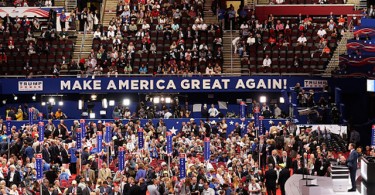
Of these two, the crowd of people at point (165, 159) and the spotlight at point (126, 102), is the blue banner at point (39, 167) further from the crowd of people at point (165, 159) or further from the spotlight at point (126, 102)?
the spotlight at point (126, 102)

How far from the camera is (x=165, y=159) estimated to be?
3625 cm

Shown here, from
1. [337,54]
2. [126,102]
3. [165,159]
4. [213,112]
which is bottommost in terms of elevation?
[213,112]

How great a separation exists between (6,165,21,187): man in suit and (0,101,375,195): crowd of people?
0.02 metres

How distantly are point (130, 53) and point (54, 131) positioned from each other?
9389mm

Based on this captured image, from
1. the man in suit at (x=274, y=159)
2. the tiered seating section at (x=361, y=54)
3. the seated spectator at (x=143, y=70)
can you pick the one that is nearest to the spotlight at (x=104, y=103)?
the seated spectator at (x=143, y=70)

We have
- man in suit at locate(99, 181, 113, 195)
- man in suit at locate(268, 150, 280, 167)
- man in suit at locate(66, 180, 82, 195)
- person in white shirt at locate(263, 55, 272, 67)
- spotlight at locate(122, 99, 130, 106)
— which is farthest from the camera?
person in white shirt at locate(263, 55, 272, 67)

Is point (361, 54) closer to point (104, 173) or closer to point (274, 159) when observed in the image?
point (274, 159)

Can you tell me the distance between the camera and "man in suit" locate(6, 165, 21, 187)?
102 ft

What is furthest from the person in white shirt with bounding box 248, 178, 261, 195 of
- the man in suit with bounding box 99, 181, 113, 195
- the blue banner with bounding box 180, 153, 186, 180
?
the man in suit with bounding box 99, 181, 113, 195

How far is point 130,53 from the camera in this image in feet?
162

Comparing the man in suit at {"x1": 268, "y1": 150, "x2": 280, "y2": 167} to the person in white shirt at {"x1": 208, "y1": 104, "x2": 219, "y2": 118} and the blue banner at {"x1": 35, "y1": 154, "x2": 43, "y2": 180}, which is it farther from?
the person in white shirt at {"x1": 208, "y1": 104, "x2": 219, "y2": 118}

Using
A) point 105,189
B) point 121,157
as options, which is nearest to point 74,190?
Result: point 105,189

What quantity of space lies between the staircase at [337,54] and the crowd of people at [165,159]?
6.59 m

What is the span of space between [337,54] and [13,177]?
74.5 feet
